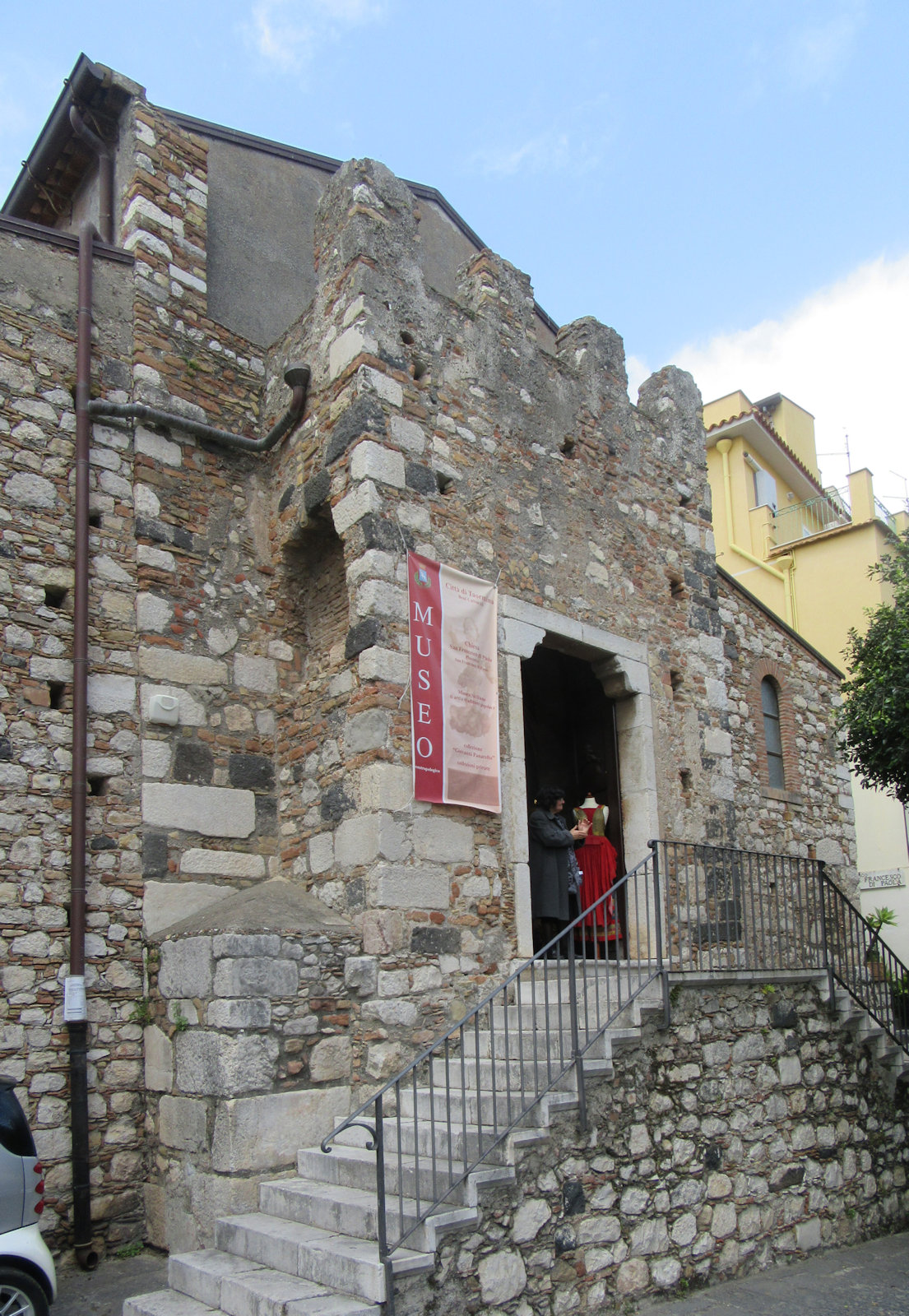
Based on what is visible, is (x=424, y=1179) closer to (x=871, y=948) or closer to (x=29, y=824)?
(x=29, y=824)

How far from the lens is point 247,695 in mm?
7754

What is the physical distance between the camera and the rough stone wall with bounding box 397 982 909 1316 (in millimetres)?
5309

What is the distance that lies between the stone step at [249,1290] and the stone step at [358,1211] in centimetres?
29

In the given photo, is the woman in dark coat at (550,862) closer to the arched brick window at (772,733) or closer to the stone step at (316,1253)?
the stone step at (316,1253)

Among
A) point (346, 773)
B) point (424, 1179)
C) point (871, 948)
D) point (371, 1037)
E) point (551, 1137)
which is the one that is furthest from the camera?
point (871, 948)

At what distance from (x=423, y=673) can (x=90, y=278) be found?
368 cm

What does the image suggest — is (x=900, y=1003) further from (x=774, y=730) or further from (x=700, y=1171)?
(x=774, y=730)

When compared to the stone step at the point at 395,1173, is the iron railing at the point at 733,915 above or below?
above

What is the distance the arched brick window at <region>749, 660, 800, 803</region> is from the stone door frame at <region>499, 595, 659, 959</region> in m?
3.55

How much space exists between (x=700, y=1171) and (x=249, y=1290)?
117 inches

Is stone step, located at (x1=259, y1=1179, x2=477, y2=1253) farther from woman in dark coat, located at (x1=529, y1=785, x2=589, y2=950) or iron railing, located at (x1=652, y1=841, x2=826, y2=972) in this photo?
woman in dark coat, located at (x1=529, y1=785, x2=589, y2=950)

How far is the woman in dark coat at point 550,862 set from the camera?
25.5 ft

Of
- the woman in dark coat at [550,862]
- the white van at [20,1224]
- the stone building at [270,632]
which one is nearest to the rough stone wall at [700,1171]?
the stone building at [270,632]

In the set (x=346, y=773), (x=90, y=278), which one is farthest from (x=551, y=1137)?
(x=90, y=278)
